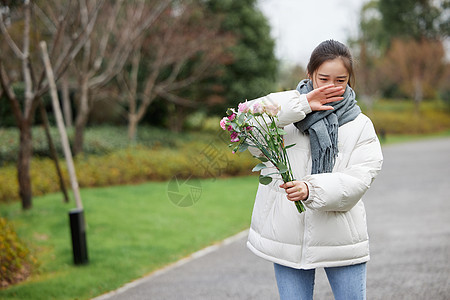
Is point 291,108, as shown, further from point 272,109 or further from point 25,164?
point 25,164

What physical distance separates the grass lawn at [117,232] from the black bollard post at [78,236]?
0.11 metres

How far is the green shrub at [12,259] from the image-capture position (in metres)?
4.48

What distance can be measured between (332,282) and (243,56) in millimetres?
14736

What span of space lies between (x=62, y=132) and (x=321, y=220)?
195 inches

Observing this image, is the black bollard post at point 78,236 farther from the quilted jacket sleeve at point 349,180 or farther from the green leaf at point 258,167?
the quilted jacket sleeve at point 349,180

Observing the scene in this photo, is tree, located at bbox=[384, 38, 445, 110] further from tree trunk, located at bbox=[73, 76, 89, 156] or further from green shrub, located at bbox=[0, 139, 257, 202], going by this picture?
tree trunk, located at bbox=[73, 76, 89, 156]

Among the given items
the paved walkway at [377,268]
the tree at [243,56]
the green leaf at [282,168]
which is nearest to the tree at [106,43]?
the tree at [243,56]

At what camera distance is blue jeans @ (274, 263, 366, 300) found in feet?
7.23

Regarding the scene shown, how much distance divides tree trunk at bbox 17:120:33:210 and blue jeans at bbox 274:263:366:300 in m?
5.77

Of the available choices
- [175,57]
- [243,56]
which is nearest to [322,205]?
[175,57]

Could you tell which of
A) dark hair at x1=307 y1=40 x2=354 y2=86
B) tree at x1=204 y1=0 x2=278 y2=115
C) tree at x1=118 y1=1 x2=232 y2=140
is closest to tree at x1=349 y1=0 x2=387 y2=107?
tree at x1=204 y1=0 x2=278 y2=115

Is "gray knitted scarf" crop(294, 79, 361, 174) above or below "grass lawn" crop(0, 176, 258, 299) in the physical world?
above

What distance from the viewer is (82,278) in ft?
15.3

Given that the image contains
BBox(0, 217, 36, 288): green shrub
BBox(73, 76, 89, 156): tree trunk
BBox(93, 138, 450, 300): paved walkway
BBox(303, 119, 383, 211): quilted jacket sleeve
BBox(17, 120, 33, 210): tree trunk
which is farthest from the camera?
BBox(73, 76, 89, 156): tree trunk
